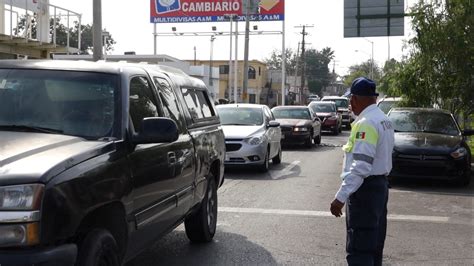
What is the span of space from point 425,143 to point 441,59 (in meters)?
4.66

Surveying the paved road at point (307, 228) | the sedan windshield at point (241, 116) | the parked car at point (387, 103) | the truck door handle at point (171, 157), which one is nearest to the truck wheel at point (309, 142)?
the parked car at point (387, 103)

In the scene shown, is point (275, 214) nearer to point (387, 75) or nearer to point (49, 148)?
point (49, 148)

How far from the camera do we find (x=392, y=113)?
1326 cm

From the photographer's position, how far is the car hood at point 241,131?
516 inches

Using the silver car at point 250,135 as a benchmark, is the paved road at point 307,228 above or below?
below

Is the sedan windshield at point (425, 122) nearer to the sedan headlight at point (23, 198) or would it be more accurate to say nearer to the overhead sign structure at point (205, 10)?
the sedan headlight at point (23, 198)

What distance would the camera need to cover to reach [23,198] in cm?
319

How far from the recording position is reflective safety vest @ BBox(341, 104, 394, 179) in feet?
14.3

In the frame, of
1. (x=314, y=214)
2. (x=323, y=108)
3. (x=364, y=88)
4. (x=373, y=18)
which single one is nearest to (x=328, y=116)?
(x=323, y=108)

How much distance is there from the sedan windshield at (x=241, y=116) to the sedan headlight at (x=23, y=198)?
1112 centimetres

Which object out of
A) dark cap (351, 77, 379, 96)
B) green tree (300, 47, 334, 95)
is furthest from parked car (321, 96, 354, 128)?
green tree (300, 47, 334, 95)

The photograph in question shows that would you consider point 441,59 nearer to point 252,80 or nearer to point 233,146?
point 233,146

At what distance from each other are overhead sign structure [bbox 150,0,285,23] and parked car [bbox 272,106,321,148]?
20268 millimetres

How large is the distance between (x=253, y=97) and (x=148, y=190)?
71996 millimetres
